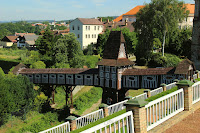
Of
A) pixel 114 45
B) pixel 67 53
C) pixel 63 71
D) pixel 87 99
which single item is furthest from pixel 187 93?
pixel 67 53

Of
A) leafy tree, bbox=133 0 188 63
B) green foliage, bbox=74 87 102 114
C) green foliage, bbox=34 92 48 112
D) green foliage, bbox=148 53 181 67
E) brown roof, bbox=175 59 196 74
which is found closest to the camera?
brown roof, bbox=175 59 196 74

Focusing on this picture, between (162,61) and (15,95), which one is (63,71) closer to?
(15,95)

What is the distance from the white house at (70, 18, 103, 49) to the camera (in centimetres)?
5884

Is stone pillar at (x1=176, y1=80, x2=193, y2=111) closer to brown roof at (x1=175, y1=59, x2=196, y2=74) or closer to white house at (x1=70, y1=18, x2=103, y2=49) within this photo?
brown roof at (x1=175, y1=59, x2=196, y2=74)

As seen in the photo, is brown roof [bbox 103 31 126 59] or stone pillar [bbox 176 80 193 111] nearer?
stone pillar [bbox 176 80 193 111]

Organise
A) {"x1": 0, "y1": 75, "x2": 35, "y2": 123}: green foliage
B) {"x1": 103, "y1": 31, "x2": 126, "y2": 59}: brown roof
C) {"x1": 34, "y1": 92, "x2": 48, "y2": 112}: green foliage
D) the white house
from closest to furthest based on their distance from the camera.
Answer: {"x1": 0, "y1": 75, "x2": 35, "y2": 123}: green foliage < {"x1": 103, "y1": 31, "x2": 126, "y2": 59}: brown roof < {"x1": 34, "y1": 92, "x2": 48, "y2": 112}: green foliage < the white house

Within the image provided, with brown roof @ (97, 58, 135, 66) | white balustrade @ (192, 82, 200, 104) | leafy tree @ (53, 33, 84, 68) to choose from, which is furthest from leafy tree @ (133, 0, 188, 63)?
white balustrade @ (192, 82, 200, 104)

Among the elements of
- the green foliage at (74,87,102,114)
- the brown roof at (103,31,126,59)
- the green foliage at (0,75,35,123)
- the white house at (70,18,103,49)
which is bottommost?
the green foliage at (74,87,102,114)

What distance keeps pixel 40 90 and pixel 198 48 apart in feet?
66.0

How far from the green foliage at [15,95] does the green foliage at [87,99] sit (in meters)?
5.97

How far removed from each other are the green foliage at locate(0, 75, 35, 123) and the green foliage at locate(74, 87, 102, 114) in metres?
5.97

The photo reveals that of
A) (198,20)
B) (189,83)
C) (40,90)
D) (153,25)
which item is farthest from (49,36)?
(189,83)

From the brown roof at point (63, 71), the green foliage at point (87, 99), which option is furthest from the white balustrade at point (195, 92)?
the green foliage at point (87, 99)

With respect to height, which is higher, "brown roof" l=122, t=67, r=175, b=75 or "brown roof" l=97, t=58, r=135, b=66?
"brown roof" l=97, t=58, r=135, b=66
